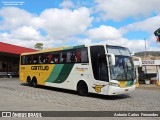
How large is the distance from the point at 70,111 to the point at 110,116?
168 centimetres

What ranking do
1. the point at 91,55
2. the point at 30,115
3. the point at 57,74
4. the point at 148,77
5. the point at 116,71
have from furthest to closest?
the point at 148,77, the point at 57,74, the point at 91,55, the point at 116,71, the point at 30,115

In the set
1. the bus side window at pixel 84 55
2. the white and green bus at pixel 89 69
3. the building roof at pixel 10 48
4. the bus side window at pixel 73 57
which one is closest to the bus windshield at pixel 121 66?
the white and green bus at pixel 89 69

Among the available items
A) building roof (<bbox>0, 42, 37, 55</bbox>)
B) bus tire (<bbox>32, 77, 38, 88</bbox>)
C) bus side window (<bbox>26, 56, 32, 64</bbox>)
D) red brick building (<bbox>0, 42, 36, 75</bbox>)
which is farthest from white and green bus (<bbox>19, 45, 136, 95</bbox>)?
red brick building (<bbox>0, 42, 36, 75</bbox>)

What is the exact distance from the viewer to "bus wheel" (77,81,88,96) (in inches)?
678

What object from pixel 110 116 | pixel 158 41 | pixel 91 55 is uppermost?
pixel 158 41

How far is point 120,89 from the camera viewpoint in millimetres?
15461

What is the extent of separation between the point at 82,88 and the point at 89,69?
5.04 ft

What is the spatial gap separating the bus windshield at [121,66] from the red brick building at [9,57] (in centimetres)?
2365

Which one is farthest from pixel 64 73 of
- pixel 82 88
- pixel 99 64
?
pixel 99 64

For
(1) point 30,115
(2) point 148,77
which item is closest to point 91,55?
(1) point 30,115

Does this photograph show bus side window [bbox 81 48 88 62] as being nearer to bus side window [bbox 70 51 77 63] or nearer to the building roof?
bus side window [bbox 70 51 77 63]

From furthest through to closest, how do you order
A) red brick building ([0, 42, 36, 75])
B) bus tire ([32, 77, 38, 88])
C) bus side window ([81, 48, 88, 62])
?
1. red brick building ([0, 42, 36, 75])
2. bus tire ([32, 77, 38, 88])
3. bus side window ([81, 48, 88, 62])

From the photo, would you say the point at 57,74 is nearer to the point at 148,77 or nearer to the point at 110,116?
the point at 110,116

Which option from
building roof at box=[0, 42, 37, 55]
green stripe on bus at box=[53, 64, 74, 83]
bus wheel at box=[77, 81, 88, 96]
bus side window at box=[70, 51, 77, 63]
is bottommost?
bus wheel at box=[77, 81, 88, 96]
